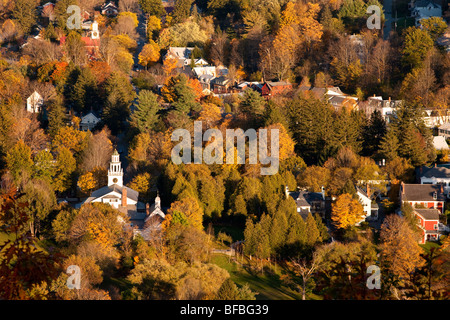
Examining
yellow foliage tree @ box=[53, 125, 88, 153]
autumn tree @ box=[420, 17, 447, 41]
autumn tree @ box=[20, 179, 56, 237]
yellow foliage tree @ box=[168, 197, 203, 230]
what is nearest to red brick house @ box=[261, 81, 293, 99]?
autumn tree @ box=[420, 17, 447, 41]

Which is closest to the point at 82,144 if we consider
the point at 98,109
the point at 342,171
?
the point at 98,109

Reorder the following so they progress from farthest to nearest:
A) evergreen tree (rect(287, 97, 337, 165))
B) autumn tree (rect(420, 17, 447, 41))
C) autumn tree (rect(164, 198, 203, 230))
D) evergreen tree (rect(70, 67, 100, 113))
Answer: autumn tree (rect(420, 17, 447, 41)) < evergreen tree (rect(70, 67, 100, 113)) < evergreen tree (rect(287, 97, 337, 165)) < autumn tree (rect(164, 198, 203, 230))

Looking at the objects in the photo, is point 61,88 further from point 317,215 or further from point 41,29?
point 317,215

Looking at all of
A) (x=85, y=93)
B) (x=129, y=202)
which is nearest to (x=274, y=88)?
(x=85, y=93)

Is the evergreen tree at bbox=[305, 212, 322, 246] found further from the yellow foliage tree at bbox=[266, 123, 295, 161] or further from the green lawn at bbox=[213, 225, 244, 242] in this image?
the yellow foliage tree at bbox=[266, 123, 295, 161]

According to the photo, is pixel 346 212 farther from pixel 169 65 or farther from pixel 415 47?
pixel 169 65

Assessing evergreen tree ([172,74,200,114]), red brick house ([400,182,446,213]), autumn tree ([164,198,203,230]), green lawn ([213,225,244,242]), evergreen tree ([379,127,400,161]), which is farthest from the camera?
evergreen tree ([172,74,200,114])
